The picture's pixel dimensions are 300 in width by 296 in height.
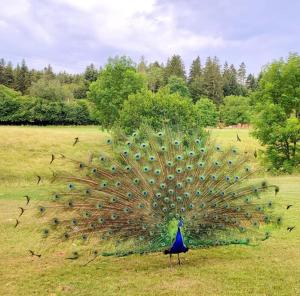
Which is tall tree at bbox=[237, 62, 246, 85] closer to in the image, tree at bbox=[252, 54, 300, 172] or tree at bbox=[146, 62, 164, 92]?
tree at bbox=[146, 62, 164, 92]

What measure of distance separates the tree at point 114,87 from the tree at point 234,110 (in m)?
38.1

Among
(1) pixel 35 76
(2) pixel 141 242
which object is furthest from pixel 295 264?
(1) pixel 35 76

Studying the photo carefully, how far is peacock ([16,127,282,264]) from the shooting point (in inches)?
318

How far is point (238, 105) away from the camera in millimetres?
90000

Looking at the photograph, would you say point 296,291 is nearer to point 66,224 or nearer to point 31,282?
point 66,224

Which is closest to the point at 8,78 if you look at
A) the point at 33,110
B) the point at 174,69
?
the point at 33,110

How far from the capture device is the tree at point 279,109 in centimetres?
3394

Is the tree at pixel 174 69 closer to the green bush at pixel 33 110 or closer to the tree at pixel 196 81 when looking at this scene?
the tree at pixel 196 81

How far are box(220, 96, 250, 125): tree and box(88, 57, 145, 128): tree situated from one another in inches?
1498

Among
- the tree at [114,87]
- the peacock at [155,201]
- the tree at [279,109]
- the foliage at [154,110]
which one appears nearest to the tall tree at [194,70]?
the tree at [114,87]

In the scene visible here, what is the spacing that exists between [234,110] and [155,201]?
8300 cm

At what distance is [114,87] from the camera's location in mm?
54906

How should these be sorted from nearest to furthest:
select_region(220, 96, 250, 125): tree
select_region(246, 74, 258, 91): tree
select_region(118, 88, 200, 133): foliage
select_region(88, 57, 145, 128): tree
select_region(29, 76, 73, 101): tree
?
select_region(118, 88, 200, 133): foliage → select_region(88, 57, 145, 128): tree → select_region(29, 76, 73, 101): tree → select_region(220, 96, 250, 125): tree → select_region(246, 74, 258, 91): tree

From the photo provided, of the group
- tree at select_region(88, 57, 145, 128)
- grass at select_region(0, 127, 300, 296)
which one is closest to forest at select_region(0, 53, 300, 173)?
tree at select_region(88, 57, 145, 128)
